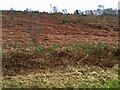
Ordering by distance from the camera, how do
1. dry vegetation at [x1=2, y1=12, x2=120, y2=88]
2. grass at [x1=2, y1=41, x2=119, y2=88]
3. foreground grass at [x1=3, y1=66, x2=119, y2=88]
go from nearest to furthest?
foreground grass at [x1=3, y1=66, x2=119, y2=88], grass at [x1=2, y1=41, x2=119, y2=88], dry vegetation at [x1=2, y1=12, x2=120, y2=88]

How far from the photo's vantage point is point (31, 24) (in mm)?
12953

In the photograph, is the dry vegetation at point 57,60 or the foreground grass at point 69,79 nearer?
the foreground grass at point 69,79

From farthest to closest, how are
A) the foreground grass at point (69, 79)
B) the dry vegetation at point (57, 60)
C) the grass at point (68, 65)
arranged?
the dry vegetation at point (57, 60), the grass at point (68, 65), the foreground grass at point (69, 79)

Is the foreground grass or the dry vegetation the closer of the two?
the foreground grass

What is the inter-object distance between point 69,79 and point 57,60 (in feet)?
4.31

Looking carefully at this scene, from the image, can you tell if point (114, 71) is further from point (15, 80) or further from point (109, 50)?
point (15, 80)

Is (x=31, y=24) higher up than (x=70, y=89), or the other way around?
(x=31, y=24)

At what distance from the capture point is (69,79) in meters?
7.18

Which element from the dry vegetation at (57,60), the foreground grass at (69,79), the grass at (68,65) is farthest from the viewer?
the dry vegetation at (57,60)

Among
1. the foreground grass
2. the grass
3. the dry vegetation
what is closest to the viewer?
the foreground grass

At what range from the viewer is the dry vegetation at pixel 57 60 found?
709 centimetres

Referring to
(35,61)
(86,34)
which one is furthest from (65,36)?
(35,61)

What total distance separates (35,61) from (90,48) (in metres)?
1.87

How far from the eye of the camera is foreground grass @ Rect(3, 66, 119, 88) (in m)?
6.84
